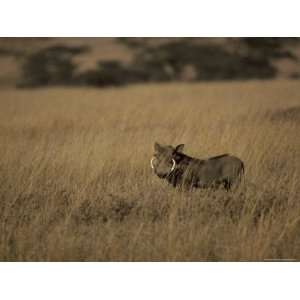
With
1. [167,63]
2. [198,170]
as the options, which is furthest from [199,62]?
[198,170]

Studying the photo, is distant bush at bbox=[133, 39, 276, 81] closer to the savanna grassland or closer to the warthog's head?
the savanna grassland

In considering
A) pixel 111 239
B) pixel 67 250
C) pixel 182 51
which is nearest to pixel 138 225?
pixel 111 239

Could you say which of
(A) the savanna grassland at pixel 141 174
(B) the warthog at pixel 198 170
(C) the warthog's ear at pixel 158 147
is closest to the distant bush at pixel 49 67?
(A) the savanna grassland at pixel 141 174

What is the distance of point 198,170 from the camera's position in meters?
5.45

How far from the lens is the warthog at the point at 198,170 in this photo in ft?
17.8

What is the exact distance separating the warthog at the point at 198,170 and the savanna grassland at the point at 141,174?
12cm

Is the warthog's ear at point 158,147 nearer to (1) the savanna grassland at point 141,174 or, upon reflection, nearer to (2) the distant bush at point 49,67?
(1) the savanna grassland at point 141,174

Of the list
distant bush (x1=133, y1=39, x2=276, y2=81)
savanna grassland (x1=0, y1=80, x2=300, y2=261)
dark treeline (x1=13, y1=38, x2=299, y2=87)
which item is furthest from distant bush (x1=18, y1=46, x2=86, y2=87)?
distant bush (x1=133, y1=39, x2=276, y2=81)

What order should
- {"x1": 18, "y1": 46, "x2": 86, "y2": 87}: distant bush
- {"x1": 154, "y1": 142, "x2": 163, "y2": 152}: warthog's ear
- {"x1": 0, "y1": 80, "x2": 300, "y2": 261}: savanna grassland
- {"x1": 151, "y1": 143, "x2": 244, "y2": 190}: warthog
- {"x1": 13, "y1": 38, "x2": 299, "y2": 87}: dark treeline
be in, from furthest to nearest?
{"x1": 18, "y1": 46, "x2": 86, "y2": 87}: distant bush, {"x1": 13, "y1": 38, "x2": 299, "y2": 87}: dark treeline, {"x1": 154, "y1": 142, "x2": 163, "y2": 152}: warthog's ear, {"x1": 151, "y1": 143, "x2": 244, "y2": 190}: warthog, {"x1": 0, "y1": 80, "x2": 300, "y2": 261}: savanna grassland

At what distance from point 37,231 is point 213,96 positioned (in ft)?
10.2

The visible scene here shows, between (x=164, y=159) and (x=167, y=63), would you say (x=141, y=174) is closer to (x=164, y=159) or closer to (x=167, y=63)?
(x=164, y=159)

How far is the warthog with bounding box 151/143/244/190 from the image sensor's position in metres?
5.42

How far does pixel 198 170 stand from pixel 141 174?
771 millimetres
